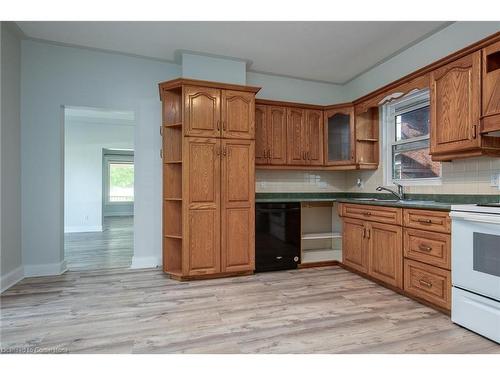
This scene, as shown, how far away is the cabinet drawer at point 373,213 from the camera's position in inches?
111

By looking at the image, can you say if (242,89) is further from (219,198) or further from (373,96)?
(373,96)

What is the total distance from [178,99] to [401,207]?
2.85m

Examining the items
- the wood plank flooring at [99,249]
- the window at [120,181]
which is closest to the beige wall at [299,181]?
the wood plank flooring at [99,249]

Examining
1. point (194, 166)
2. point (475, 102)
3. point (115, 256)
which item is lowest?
point (115, 256)

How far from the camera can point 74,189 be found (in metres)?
6.86

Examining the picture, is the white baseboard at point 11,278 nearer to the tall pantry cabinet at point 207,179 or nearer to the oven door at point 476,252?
the tall pantry cabinet at point 207,179

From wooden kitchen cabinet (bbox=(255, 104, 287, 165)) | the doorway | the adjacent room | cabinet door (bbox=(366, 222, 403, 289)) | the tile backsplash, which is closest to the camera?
the adjacent room

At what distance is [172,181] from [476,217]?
9.91ft

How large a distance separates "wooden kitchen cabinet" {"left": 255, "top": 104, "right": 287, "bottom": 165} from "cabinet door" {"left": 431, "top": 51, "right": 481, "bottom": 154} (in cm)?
182

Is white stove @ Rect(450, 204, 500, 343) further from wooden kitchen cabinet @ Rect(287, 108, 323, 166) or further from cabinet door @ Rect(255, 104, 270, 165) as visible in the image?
cabinet door @ Rect(255, 104, 270, 165)

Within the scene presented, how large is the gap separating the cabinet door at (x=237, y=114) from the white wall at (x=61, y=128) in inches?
43.8

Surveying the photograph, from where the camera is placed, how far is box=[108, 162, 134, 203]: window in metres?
9.84

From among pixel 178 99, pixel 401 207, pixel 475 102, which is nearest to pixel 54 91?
pixel 178 99

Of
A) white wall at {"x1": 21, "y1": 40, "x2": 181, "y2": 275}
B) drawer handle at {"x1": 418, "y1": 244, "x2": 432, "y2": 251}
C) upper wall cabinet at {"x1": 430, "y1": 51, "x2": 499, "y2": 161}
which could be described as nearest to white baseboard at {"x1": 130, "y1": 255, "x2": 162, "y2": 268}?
white wall at {"x1": 21, "y1": 40, "x2": 181, "y2": 275}
